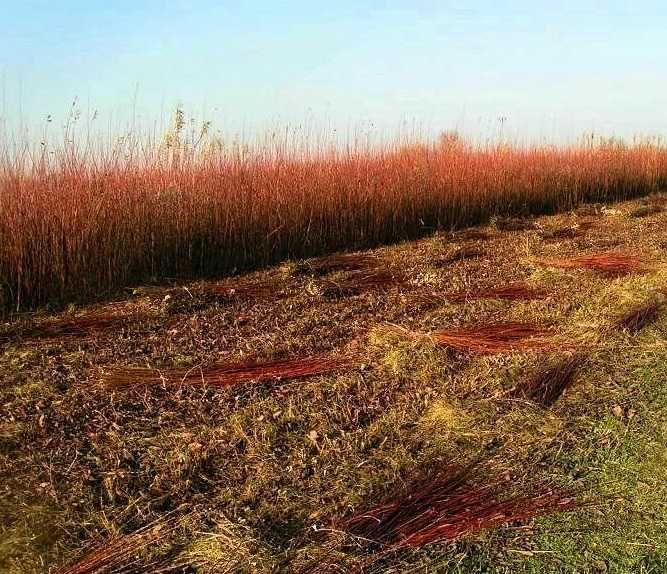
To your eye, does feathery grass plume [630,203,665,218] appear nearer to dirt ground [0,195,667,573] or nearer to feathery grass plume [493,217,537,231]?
feathery grass plume [493,217,537,231]

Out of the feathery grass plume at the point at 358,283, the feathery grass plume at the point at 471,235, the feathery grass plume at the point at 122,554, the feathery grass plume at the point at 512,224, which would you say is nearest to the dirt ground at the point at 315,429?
the feathery grass plume at the point at 122,554

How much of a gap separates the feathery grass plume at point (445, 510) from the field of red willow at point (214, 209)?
110 inches

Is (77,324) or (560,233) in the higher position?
(560,233)

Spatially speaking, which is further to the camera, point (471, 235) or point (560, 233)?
point (560, 233)

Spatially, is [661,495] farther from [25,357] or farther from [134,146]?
[134,146]

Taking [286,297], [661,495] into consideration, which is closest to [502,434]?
[661,495]

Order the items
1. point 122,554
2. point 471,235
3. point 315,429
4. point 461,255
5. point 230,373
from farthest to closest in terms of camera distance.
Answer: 1. point 471,235
2. point 461,255
3. point 230,373
4. point 315,429
5. point 122,554

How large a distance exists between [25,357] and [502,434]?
207cm

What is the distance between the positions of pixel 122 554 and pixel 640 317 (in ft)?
9.05

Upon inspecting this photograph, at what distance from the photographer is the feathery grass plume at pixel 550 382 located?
236 centimetres

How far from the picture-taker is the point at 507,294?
12.8 ft

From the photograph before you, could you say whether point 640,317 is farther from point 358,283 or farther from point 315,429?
point 315,429

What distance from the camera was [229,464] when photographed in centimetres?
192

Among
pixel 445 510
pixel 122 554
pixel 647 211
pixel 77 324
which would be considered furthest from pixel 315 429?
pixel 647 211
